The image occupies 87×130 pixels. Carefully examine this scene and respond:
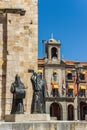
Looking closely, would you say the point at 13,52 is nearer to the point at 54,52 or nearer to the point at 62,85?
the point at 62,85

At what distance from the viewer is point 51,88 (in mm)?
76875

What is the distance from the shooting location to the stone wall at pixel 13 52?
70.0ft

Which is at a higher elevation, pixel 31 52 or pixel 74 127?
pixel 31 52

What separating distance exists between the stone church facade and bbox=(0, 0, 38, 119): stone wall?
53.7 m

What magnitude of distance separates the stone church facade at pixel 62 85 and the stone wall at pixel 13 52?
53.7 meters

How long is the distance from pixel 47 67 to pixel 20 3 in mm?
55563

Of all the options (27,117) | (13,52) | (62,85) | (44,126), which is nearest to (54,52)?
(62,85)

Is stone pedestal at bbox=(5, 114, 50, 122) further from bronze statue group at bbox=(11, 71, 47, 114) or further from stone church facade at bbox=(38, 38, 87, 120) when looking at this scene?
stone church facade at bbox=(38, 38, 87, 120)

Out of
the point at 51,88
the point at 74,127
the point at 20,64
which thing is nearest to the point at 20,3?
the point at 20,64

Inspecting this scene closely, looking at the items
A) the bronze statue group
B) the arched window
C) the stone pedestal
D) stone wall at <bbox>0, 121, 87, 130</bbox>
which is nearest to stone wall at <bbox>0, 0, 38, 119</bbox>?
the bronze statue group

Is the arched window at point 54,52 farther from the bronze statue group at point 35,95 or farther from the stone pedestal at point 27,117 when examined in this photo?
the stone pedestal at point 27,117

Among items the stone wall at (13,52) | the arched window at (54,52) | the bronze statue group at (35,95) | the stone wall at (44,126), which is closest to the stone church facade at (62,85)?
the arched window at (54,52)

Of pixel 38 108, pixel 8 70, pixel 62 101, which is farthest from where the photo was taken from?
pixel 62 101

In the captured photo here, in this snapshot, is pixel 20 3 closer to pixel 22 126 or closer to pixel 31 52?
pixel 31 52
